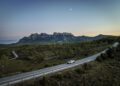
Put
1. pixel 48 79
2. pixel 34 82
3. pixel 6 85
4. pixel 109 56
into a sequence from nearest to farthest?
pixel 6 85 < pixel 34 82 < pixel 48 79 < pixel 109 56

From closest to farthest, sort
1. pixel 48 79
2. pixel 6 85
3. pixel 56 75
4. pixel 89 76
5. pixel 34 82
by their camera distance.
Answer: pixel 6 85 → pixel 34 82 → pixel 48 79 → pixel 56 75 → pixel 89 76

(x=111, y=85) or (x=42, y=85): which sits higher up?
(x=42, y=85)

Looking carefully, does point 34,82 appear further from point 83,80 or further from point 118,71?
point 118,71

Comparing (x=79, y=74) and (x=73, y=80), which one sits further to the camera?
(x=79, y=74)

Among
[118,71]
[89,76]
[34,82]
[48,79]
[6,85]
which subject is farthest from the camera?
[118,71]

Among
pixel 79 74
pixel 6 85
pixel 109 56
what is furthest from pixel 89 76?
pixel 109 56

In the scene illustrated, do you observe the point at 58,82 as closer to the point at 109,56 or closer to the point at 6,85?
the point at 6,85

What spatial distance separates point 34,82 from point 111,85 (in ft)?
51.4

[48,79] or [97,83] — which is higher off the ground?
[48,79]

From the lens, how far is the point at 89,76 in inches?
1409

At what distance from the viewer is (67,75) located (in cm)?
3347

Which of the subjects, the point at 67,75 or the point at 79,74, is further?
the point at 79,74

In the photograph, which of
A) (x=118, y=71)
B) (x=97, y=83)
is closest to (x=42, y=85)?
(x=97, y=83)

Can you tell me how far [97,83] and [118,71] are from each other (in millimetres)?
12652
